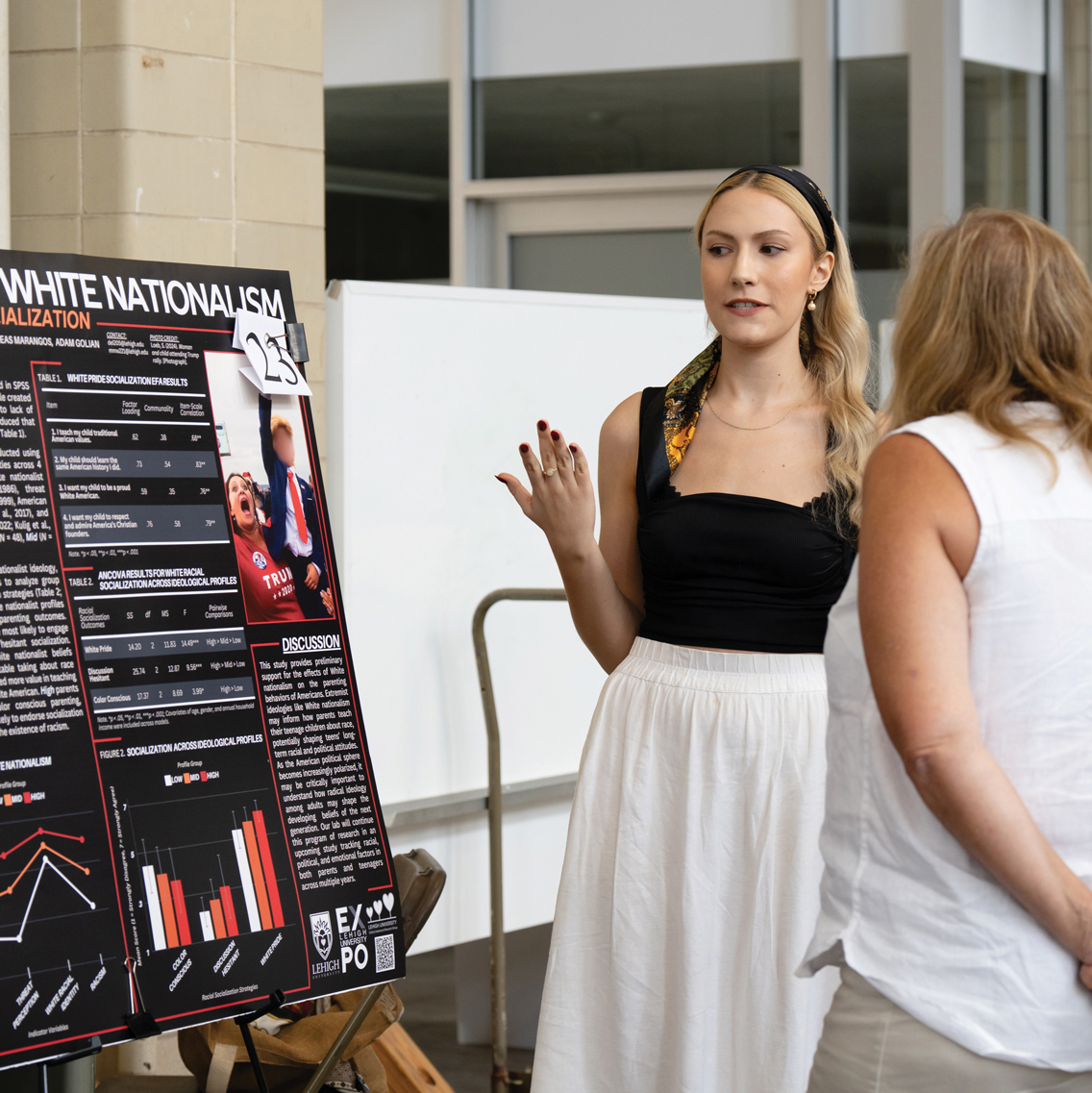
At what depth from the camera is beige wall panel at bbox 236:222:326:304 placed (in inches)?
97.7

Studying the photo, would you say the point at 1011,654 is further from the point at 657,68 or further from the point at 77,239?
the point at 657,68

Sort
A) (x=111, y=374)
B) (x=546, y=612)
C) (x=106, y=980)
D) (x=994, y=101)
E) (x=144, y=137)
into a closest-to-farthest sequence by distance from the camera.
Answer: (x=106, y=980) → (x=111, y=374) → (x=144, y=137) → (x=546, y=612) → (x=994, y=101)

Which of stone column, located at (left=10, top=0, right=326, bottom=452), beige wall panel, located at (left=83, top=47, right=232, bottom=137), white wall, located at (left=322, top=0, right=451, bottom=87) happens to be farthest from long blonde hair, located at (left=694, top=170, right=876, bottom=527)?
white wall, located at (left=322, top=0, right=451, bottom=87)

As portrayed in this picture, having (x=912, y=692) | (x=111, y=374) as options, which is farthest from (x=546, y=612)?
(x=912, y=692)

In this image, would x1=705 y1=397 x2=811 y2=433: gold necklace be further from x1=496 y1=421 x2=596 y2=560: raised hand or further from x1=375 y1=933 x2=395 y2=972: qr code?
x1=375 y1=933 x2=395 y2=972: qr code

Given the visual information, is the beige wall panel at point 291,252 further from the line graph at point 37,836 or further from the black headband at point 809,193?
the line graph at point 37,836

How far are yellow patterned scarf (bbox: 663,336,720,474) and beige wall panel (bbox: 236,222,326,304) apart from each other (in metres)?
0.98

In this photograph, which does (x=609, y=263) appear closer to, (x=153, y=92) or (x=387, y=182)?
(x=387, y=182)

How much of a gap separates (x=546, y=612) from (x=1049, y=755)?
1708mm

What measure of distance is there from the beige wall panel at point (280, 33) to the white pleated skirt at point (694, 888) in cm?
150

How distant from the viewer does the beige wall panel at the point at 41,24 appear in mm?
2389

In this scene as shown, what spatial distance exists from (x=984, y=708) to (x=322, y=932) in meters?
0.88

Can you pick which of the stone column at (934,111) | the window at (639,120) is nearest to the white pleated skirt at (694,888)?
the stone column at (934,111)

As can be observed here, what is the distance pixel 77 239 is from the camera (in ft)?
7.91
